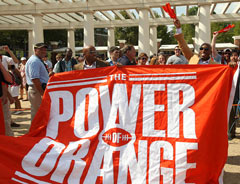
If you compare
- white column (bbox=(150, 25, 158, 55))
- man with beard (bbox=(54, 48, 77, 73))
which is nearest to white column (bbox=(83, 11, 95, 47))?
man with beard (bbox=(54, 48, 77, 73))

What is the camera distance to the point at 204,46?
4535mm

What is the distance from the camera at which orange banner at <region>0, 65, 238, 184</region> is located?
3.27 m

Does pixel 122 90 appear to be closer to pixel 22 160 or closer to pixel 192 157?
pixel 192 157

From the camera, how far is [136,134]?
3551 mm

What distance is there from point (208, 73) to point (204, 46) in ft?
3.61

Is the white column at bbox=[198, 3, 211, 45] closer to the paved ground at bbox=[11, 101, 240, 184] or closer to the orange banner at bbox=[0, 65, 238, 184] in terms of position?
the paved ground at bbox=[11, 101, 240, 184]

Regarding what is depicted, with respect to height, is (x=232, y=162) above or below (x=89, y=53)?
below

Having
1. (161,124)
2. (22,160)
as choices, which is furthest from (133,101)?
(22,160)

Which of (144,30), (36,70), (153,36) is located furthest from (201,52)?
(153,36)

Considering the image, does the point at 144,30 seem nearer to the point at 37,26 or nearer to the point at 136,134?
the point at 37,26

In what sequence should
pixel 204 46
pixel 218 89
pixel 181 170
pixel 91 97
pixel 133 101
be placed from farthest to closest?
1. pixel 204 46
2. pixel 91 97
3. pixel 133 101
4. pixel 218 89
5. pixel 181 170

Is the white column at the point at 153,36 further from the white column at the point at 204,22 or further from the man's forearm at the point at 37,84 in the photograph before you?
the man's forearm at the point at 37,84

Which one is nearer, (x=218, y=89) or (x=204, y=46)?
(x=218, y=89)

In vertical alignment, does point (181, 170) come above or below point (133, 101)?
below
